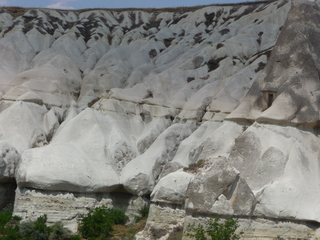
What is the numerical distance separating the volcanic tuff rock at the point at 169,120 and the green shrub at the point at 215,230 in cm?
40

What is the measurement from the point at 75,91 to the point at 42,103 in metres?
4.97

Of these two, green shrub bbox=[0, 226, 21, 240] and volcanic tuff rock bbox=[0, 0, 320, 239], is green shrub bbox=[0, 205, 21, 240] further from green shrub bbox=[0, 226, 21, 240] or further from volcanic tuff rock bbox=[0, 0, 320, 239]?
volcanic tuff rock bbox=[0, 0, 320, 239]

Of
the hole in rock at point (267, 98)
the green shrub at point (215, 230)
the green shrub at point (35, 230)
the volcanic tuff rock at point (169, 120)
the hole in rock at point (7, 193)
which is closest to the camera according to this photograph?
the green shrub at point (215, 230)

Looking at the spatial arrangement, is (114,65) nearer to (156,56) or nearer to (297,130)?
(156,56)

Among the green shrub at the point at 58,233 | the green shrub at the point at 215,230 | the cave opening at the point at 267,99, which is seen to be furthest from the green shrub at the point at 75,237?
the cave opening at the point at 267,99

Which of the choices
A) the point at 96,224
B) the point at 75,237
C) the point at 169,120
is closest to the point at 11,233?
the point at 75,237

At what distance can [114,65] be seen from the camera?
1726 inches

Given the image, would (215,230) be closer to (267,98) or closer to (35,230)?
(35,230)

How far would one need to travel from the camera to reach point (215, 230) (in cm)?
1942

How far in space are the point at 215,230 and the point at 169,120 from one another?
17235 mm

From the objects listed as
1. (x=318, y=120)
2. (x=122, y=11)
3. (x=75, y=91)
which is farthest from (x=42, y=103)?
(x=122, y=11)

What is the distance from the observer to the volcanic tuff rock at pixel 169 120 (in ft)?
72.4

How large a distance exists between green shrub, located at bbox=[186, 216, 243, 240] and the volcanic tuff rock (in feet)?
1.32

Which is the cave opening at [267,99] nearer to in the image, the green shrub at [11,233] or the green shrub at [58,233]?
the green shrub at [58,233]
